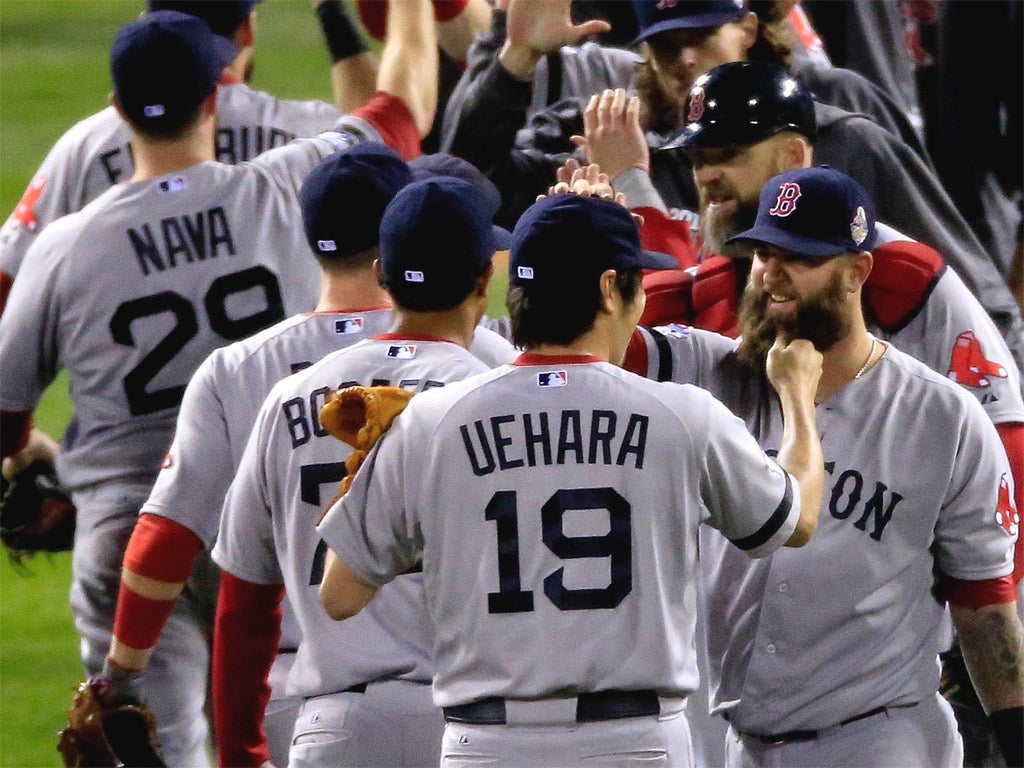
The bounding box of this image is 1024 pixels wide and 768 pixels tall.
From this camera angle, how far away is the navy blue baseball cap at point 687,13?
5066 millimetres

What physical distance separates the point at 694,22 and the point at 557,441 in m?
2.08

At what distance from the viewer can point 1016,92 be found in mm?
7160

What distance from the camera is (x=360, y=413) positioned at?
3.38m

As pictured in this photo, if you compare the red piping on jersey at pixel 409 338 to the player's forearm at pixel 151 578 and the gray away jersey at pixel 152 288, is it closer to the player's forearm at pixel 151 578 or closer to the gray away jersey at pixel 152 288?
the player's forearm at pixel 151 578

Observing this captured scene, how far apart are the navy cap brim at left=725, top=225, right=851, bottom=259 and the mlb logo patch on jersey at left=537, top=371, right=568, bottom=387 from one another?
0.67m

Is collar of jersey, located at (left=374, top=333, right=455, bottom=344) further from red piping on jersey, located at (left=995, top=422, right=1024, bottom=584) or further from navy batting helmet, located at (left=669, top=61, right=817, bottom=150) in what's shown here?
red piping on jersey, located at (left=995, top=422, right=1024, bottom=584)

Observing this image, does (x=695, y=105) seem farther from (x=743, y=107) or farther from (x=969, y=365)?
(x=969, y=365)

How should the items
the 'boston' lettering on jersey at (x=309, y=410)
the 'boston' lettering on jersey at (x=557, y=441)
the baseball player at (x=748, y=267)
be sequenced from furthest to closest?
the baseball player at (x=748, y=267)
the 'boston' lettering on jersey at (x=309, y=410)
the 'boston' lettering on jersey at (x=557, y=441)

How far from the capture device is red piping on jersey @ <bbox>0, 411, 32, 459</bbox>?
4.91 m

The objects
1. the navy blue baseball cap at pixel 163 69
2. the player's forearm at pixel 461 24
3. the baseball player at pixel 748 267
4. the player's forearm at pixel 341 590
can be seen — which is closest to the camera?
the player's forearm at pixel 341 590

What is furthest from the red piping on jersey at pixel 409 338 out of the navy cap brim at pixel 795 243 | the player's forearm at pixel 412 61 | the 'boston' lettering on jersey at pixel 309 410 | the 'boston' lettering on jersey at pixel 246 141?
the 'boston' lettering on jersey at pixel 246 141

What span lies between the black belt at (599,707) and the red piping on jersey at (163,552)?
1084 mm

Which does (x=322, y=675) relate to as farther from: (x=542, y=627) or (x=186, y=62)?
(x=186, y=62)

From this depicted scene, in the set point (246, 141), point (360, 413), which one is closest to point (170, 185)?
point (246, 141)
